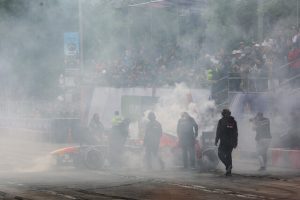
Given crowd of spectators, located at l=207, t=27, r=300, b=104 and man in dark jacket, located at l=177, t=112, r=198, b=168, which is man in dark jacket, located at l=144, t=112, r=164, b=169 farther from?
crowd of spectators, located at l=207, t=27, r=300, b=104

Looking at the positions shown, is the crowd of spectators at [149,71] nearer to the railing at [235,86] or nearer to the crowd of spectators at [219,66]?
the crowd of spectators at [219,66]

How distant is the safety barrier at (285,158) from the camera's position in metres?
15.6

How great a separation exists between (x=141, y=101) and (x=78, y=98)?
497 cm

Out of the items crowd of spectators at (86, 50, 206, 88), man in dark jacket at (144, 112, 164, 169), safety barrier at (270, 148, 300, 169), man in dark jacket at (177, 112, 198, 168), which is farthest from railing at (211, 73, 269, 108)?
man in dark jacket at (144, 112, 164, 169)

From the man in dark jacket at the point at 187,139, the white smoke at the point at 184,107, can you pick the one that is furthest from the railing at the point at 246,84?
the man in dark jacket at the point at 187,139

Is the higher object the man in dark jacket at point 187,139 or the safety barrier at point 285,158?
the man in dark jacket at point 187,139

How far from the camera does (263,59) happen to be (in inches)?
682

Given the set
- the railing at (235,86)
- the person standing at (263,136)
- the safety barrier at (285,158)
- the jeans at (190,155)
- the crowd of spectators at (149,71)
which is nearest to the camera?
the person standing at (263,136)

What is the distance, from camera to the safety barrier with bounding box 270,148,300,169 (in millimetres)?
15625

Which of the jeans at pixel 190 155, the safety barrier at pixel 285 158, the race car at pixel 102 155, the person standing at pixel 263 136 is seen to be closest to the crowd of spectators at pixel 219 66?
the safety barrier at pixel 285 158

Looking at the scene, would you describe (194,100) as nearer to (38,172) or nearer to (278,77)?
(278,77)

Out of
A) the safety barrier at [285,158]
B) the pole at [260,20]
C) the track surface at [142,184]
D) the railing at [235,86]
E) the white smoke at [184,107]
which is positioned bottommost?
the track surface at [142,184]

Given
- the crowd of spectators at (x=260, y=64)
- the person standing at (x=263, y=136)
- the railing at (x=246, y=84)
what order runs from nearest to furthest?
1. the person standing at (x=263, y=136)
2. the crowd of spectators at (x=260, y=64)
3. the railing at (x=246, y=84)

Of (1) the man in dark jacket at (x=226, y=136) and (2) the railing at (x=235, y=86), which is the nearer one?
(1) the man in dark jacket at (x=226, y=136)
